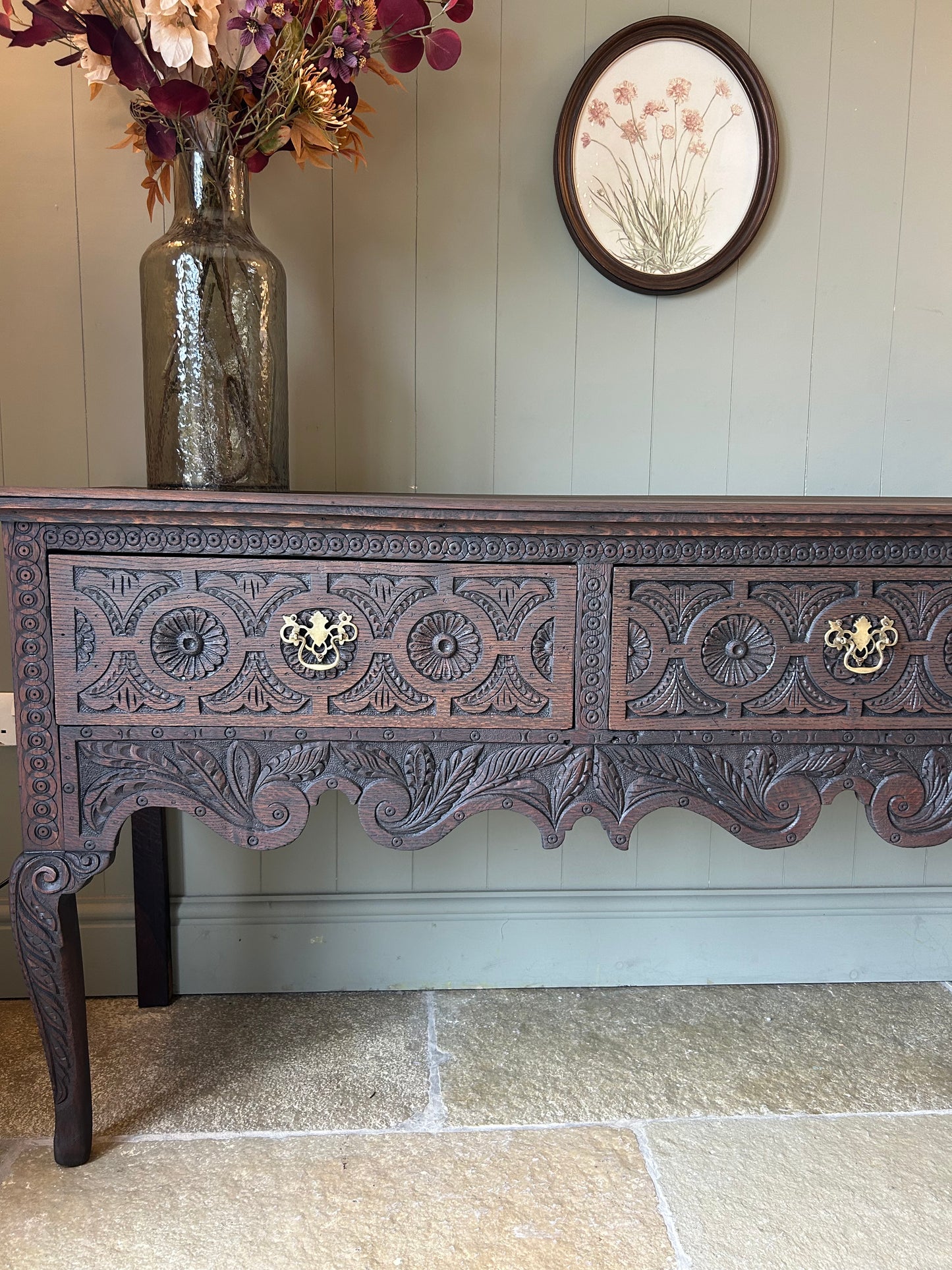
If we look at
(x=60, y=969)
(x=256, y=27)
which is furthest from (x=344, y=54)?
(x=60, y=969)

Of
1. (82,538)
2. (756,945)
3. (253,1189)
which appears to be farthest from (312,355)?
(756,945)

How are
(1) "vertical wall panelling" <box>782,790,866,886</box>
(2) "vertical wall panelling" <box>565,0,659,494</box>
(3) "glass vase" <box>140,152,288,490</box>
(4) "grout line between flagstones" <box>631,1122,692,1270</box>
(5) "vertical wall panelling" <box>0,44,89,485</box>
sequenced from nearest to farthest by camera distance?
(4) "grout line between flagstones" <box>631,1122,692,1270</box>, (3) "glass vase" <box>140,152,288,490</box>, (5) "vertical wall panelling" <box>0,44,89,485</box>, (2) "vertical wall panelling" <box>565,0,659,494</box>, (1) "vertical wall panelling" <box>782,790,866,886</box>

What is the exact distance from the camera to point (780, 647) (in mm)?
1138

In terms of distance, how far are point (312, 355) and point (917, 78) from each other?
121 cm

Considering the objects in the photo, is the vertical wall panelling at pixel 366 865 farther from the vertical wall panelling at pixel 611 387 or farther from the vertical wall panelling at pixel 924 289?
the vertical wall panelling at pixel 924 289

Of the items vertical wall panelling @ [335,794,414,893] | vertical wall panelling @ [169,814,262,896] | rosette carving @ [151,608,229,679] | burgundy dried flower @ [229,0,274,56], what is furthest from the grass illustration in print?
vertical wall panelling @ [169,814,262,896]

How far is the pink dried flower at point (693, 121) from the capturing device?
5.08 feet

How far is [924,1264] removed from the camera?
3.49ft

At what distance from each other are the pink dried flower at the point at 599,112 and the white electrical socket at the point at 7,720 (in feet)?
4.81

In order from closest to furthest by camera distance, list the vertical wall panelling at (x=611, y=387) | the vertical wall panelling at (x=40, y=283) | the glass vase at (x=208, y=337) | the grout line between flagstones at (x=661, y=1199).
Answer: the grout line between flagstones at (x=661, y=1199) < the glass vase at (x=208, y=337) < the vertical wall panelling at (x=40, y=283) < the vertical wall panelling at (x=611, y=387)

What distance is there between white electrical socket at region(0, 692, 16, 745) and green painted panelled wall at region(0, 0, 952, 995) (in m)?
0.04

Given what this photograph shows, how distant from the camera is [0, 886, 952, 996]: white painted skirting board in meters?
1.66

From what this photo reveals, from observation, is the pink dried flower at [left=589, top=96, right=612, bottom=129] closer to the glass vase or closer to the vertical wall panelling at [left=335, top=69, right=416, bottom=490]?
the vertical wall panelling at [left=335, top=69, right=416, bottom=490]

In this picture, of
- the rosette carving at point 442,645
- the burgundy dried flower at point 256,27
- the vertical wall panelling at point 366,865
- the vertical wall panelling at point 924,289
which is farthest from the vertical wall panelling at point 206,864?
the vertical wall panelling at point 924,289
